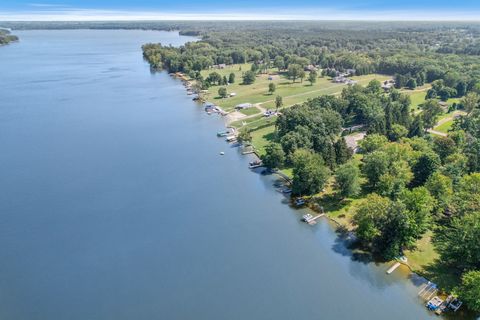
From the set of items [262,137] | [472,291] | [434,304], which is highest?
[472,291]

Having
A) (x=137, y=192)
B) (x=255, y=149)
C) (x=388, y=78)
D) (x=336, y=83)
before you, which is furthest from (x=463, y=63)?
(x=137, y=192)

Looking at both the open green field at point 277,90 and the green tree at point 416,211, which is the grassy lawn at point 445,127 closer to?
the open green field at point 277,90

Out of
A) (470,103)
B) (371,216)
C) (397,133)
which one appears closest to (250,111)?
(397,133)

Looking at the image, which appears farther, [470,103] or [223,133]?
[470,103]

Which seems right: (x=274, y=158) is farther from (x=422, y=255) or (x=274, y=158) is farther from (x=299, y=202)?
(x=422, y=255)

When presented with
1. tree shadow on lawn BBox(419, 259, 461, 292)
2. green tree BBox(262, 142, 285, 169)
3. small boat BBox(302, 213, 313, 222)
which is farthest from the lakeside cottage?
tree shadow on lawn BBox(419, 259, 461, 292)

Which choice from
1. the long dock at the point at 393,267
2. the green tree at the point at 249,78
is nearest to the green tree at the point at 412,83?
the green tree at the point at 249,78
